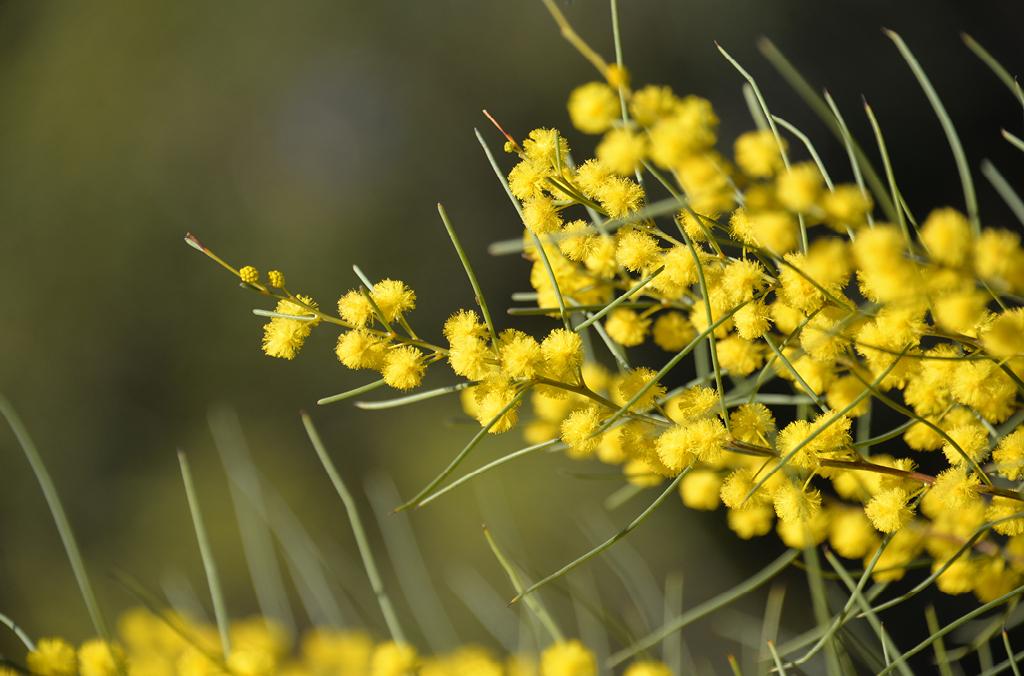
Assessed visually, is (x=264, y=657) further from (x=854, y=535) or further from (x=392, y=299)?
(x=854, y=535)

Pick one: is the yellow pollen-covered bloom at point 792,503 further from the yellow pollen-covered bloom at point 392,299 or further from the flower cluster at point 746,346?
the yellow pollen-covered bloom at point 392,299

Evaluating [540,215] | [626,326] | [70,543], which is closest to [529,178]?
[540,215]

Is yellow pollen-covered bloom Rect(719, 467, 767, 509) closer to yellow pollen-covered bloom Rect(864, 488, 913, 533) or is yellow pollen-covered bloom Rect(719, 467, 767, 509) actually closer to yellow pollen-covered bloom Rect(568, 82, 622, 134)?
yellow pollen-covered bloom Rect(864, 488, 913, 533)

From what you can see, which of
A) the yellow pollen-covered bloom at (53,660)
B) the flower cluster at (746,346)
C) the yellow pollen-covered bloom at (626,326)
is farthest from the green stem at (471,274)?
the yellow pollen-covered bloom at (53,660)

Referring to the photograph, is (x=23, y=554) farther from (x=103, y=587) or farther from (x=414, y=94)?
(x=414, y=94)

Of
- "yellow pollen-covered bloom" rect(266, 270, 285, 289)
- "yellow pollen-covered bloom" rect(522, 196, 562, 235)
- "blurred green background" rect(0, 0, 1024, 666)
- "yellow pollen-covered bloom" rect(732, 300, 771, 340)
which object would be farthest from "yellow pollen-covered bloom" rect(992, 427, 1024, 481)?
Result: "blurred green background" rect(0, 0, 1024, 666)
